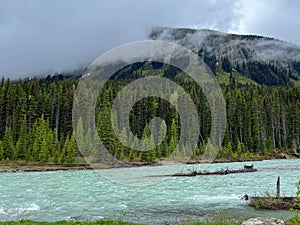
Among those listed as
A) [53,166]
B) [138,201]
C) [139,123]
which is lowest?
[138,201]

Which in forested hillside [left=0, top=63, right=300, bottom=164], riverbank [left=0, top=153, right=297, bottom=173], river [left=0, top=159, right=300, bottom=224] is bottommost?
river [left=0, top=159, right=300, bottom=224]

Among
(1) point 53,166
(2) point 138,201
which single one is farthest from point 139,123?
(2) point 138,201

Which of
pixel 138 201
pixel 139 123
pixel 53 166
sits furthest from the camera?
pixel 139 123

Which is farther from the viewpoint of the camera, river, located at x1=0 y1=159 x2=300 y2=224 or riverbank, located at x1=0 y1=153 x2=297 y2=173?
riverbank, located at x1=0 y1=153 x2=297 y2=173

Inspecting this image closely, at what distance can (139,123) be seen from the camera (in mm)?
110125

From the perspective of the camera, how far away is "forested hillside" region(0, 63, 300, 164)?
78.4m

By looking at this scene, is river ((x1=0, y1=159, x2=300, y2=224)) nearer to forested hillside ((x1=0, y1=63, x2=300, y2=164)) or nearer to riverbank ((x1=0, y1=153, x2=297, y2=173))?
riverbank ((x1=0, y1=153, x2=297, y2=173))

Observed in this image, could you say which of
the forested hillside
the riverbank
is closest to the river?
the riverbank

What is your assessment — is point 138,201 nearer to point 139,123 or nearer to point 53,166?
point 53,166

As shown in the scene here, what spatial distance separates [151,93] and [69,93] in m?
27.7

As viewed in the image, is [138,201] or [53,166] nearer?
[138,201]

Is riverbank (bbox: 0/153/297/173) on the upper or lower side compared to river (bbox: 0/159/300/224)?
upper

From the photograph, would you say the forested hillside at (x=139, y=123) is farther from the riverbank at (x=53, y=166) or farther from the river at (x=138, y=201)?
the river at (x=138, y=201)

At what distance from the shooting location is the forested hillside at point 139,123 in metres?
78.4
